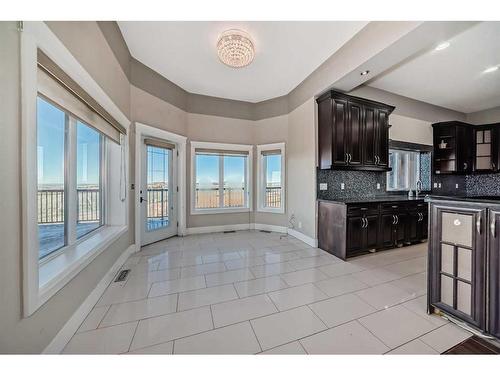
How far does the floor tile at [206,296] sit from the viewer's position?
183 centimetres

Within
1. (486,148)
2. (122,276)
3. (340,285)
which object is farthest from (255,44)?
(486,148)

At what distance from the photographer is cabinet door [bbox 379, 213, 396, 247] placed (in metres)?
3.18

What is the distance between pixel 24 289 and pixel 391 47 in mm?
3577

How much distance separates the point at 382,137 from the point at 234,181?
3127 mm

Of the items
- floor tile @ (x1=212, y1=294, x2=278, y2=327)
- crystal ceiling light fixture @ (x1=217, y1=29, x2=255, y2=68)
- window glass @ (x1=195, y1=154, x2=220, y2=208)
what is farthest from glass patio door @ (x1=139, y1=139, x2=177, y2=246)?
floor tile @ (x1=212, y1=294, x2=278, y2=327)

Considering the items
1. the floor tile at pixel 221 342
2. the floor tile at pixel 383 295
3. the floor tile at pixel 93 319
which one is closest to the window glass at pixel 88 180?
the floor tile at pixel 93 319

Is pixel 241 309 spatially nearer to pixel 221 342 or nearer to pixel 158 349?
pixel 221 342

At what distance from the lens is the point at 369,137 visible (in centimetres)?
346

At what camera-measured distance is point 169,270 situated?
2529 millimetres

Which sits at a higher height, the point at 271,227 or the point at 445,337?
the point at 271,227

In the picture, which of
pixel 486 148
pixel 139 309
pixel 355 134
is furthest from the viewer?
pixel 486 148

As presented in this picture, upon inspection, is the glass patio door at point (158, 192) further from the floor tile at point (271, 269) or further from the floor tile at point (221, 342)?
the floor tile at point (221, 342)
